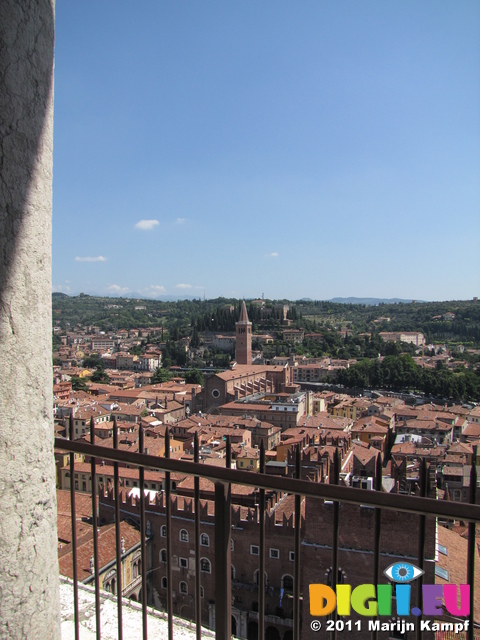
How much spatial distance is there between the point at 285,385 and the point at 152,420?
14598 mm

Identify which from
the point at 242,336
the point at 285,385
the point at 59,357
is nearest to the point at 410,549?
the point at 285,385

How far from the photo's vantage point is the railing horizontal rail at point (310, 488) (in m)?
1.17

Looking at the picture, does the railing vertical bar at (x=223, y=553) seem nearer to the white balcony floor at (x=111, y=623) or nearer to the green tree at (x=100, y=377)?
the white balcony floor at (x=111, y=623)

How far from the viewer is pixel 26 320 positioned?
1206 mm

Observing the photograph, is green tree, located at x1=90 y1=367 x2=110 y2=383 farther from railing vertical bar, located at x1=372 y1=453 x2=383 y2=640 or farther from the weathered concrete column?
railing vertical bar, located at x1=372 y1=453 x2=383 y2=640

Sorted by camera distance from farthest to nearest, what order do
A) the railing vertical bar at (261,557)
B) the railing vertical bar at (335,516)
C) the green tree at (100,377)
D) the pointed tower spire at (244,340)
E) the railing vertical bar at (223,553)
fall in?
the green tree at (100,377) < the pointed tower spire at (244,340) < the railing vertical bar at (223,553) < the railing vertical bar at (261,557) < the railing vertical bar at (335,516)

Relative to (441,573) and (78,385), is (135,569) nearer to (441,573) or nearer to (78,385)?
(441,573)

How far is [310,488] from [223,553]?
394mm

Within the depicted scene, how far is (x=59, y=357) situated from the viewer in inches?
2596

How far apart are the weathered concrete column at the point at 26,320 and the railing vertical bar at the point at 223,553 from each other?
1.56 feet

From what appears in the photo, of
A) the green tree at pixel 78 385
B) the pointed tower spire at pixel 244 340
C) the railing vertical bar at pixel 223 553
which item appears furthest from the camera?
the pointed tower spire at pixel 244 340

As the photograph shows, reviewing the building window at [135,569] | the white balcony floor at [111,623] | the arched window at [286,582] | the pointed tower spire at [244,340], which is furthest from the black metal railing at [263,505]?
the pointed tower spire at [244,340]

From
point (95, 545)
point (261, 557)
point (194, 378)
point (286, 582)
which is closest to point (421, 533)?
point (261, 557)

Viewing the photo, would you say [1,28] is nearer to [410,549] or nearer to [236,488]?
[410,549]
